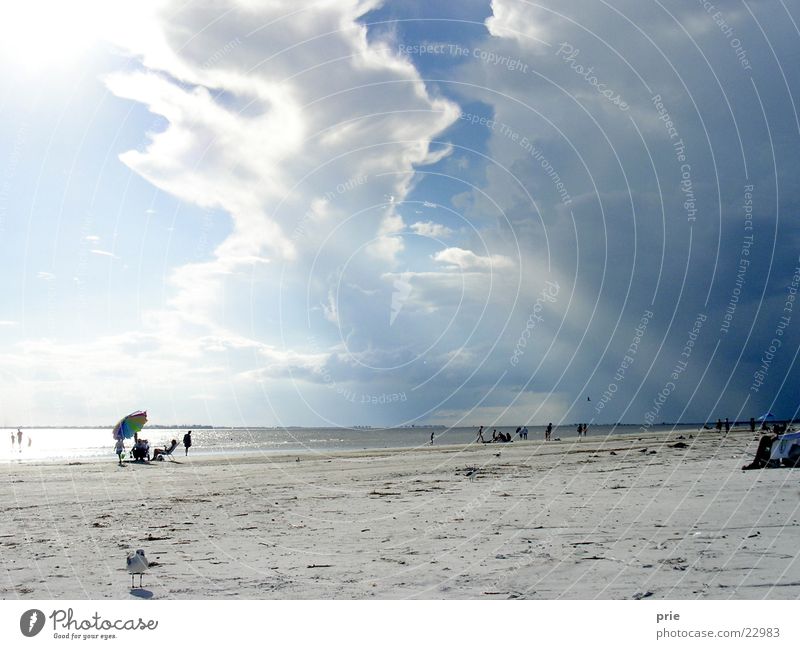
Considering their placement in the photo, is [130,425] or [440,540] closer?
[440,540]

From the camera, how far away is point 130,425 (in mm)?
46125

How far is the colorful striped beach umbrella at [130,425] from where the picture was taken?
45.6m

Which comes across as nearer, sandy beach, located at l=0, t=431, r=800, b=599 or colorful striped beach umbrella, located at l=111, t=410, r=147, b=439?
sandy beach, located at l=0, t=431, r=800, b=599

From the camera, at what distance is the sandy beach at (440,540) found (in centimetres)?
932

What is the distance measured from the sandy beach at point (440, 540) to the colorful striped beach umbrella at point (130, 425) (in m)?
23.8

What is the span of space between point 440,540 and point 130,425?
39.9 metres

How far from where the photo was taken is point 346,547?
1227 centimetres

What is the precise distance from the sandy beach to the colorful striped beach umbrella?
23838 millimetres

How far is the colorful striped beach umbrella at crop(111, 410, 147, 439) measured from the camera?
4559cm

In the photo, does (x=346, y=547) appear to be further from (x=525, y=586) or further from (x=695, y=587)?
(x=695, y=587)

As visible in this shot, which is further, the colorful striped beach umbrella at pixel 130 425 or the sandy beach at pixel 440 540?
the colorful striped beach umbrella at pixel 130 425
